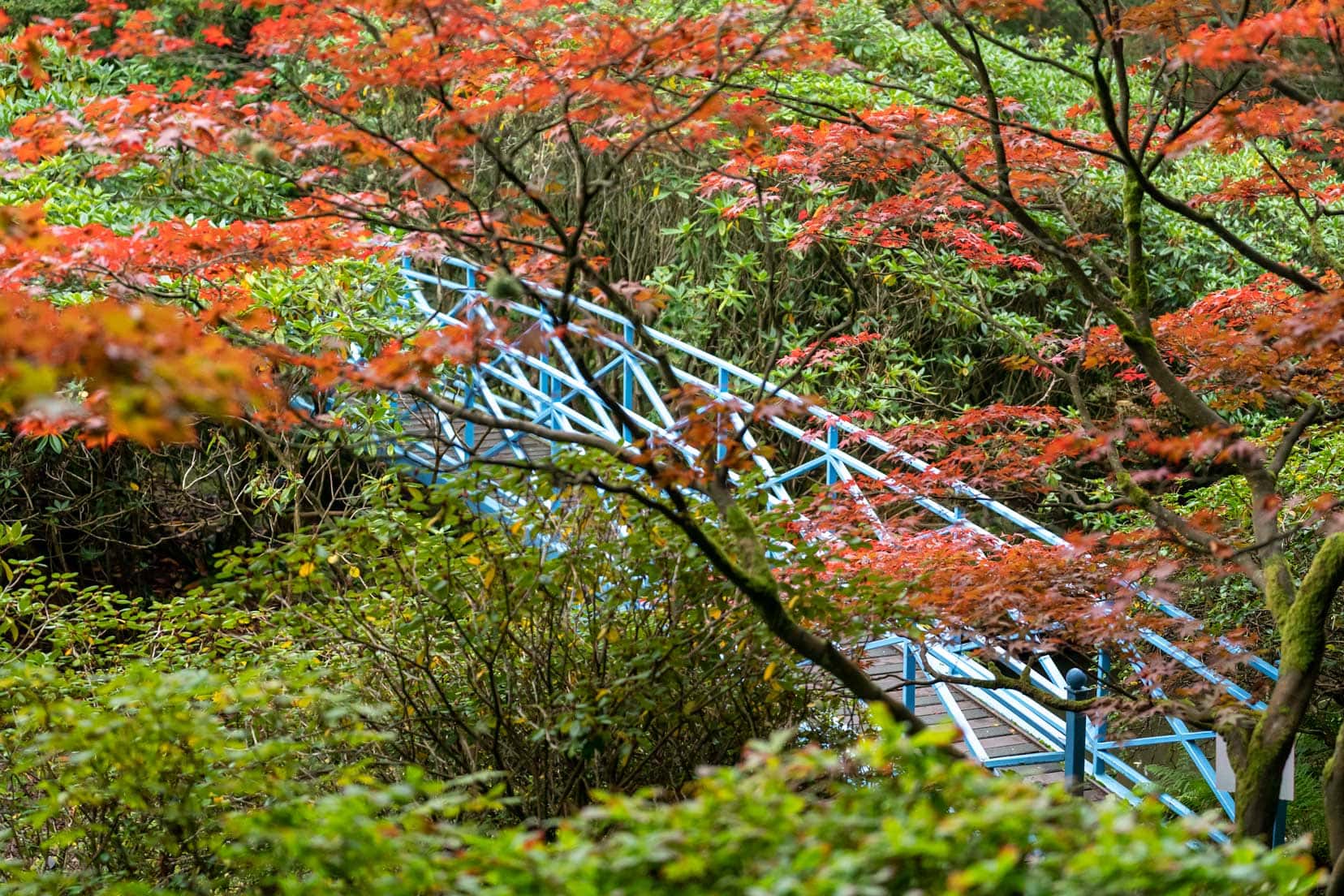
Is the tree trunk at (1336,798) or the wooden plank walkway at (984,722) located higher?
the tree trunk at (1336,798)

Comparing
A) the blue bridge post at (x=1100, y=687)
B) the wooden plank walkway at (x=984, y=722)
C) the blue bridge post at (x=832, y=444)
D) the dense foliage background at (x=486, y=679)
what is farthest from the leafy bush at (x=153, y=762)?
the blue bridge post at (x=832, y=444)

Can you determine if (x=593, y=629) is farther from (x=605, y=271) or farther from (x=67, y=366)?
(x=605, y=271)

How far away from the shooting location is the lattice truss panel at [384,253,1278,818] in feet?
12.4

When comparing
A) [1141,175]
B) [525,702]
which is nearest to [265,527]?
[525,702]

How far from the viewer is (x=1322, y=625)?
3.46 meters

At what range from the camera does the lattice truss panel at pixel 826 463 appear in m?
3.79

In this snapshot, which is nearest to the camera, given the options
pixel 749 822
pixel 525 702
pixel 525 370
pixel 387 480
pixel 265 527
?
pixel 749 822

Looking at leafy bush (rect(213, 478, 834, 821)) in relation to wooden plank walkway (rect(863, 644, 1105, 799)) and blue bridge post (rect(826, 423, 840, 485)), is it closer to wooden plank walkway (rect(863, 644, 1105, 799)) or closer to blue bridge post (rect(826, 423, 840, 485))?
wooden plank walkway (rect(863, 644, 1105, 799))

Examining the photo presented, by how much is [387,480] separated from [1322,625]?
3844mm

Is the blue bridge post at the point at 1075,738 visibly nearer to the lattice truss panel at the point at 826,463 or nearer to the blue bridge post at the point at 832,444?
the lattice truss panel at the point at 826,463

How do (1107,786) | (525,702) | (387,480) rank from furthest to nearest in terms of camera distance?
(387,480)
(1107,786)
(525,702)

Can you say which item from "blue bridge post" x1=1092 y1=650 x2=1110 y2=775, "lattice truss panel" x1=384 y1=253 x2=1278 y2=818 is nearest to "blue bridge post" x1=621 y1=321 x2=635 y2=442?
"lattice truss panel" x1=384 y1=253 x2=1278 y2=818

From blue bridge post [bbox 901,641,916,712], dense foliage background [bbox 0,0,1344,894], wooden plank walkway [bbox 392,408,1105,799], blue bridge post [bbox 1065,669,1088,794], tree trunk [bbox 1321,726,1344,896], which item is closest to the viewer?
dense foliage background [bbox 0,0,1344,894]

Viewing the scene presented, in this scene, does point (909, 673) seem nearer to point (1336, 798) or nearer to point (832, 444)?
point (832, 444)
